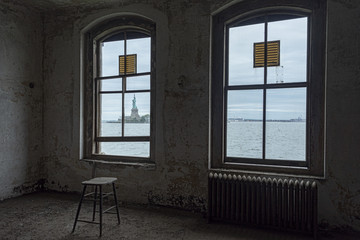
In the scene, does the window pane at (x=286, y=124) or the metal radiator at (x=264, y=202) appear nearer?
the metal radiator at (x=264, y=202)

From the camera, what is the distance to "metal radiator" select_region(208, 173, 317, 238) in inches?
109

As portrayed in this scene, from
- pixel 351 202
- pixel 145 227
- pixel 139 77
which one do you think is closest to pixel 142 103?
pixel 139 77

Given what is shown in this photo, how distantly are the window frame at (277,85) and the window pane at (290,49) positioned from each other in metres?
0.07

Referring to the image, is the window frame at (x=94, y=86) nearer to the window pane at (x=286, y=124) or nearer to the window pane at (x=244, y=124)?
the window pane at (x=244, y=124)

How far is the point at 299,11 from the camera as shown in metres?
3.16

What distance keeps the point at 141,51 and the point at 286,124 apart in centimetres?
242

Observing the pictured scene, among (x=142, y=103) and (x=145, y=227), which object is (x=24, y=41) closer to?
(x=142, y=103)

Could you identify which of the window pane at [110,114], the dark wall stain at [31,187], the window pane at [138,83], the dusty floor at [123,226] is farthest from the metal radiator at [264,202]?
the dark wall stain at [31,187]

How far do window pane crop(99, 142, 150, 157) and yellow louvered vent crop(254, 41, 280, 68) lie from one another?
6.66 ft

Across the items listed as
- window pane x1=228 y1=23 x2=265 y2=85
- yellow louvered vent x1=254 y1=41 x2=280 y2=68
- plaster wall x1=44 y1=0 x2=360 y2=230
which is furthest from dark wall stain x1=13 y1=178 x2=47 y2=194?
yellow louvered vent x1=254 y1=41 x2=280 y2=68

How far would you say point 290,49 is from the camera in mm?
3201

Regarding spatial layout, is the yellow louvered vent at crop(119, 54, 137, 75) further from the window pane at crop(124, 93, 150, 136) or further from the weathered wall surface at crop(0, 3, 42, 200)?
the weathered wall surface at crop(0, 3, 42, 200)

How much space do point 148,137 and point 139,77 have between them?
0.97 meters

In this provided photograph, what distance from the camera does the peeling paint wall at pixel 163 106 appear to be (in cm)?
285
